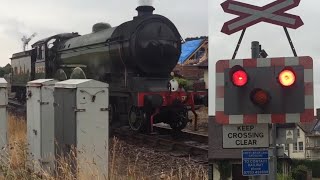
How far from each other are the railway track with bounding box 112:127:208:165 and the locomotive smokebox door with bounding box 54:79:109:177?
2973 millimetres

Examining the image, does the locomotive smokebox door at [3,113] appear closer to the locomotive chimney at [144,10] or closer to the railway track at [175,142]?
the railway track at [175,142]

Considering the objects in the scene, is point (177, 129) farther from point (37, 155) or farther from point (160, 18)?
point (37, 155)

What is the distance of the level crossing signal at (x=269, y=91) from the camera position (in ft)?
10.4

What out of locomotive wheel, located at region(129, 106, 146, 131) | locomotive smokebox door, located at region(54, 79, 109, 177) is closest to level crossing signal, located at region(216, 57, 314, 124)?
locomotive smokebox door, located at region(54, 79, 109, 177)

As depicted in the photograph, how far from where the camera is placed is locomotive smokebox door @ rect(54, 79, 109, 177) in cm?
581

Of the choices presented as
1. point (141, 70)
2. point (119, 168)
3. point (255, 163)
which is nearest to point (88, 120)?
point (119, 168)

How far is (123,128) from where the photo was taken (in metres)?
15.0

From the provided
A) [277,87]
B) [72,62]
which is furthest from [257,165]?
[72,62]

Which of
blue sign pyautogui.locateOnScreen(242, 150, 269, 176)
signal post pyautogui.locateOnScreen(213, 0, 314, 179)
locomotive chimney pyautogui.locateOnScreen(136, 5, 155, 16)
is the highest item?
locomotive chimney pyautogui.locateOnScreen(136, 5, 155, 16)

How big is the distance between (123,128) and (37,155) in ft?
25.7

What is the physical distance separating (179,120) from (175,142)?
8.32 feet

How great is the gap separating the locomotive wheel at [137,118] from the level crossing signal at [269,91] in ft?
30.3

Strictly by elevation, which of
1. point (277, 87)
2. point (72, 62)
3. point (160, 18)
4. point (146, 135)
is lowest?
point (146, 135)

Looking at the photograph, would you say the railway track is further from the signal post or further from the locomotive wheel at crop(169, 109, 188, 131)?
the signal post
